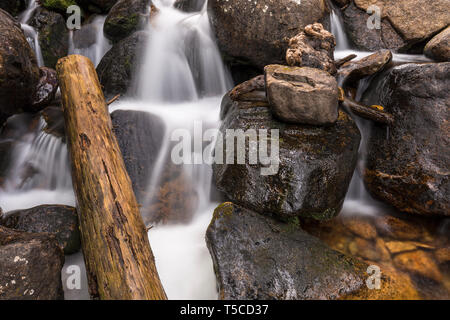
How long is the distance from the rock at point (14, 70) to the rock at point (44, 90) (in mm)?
110

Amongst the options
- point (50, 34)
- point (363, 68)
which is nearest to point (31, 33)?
point (50, 34)

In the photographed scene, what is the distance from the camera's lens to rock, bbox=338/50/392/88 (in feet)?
13.0

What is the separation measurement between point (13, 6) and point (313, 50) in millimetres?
7109

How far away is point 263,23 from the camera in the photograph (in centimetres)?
469

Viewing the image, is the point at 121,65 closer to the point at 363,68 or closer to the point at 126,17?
the point at 126,17

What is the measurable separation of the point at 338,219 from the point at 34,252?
3365 millimetres

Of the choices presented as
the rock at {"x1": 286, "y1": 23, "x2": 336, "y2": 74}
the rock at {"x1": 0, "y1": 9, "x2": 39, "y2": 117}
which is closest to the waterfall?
the rock at {"x1": 0, "y1": 9, "x2": 39, "y2": 117}

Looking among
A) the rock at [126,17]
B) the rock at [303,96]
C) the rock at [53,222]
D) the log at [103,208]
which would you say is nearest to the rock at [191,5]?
the rock at [126,17]

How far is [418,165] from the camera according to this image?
10.7 feet

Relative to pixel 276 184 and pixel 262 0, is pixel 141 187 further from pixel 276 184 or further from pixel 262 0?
pixel 262 0

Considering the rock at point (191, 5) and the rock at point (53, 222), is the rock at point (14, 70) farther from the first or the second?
the rock at point (191, 5)

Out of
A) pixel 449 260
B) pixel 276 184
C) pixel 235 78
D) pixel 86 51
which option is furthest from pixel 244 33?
pixel 449 260

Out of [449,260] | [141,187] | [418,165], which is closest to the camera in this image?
[449,260]

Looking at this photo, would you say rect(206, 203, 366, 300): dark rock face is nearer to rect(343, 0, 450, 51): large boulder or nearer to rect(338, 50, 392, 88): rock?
rect(338, 50, 392, 88): rock
